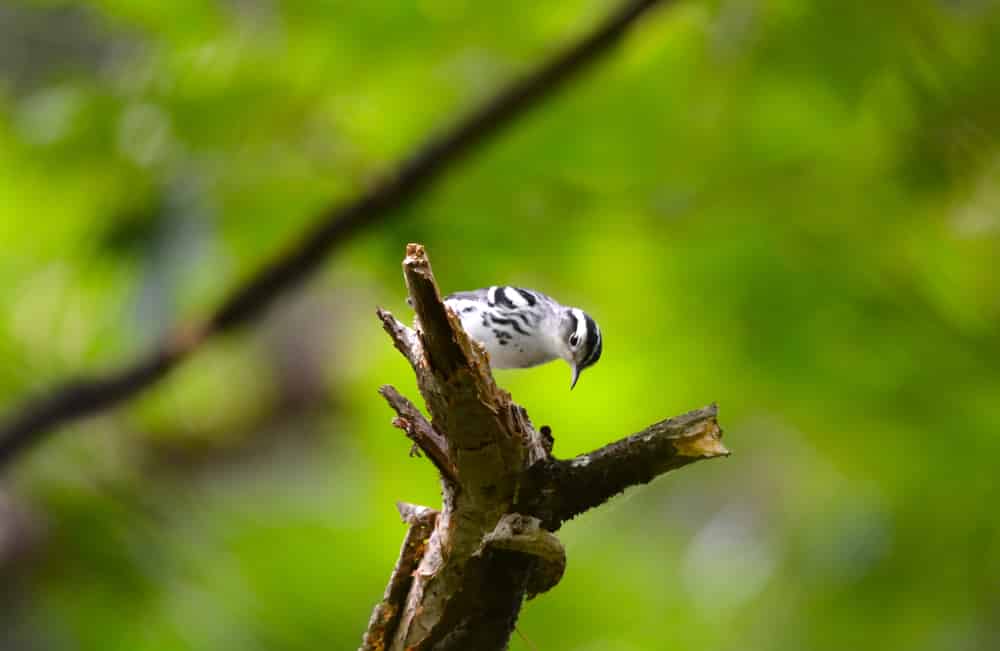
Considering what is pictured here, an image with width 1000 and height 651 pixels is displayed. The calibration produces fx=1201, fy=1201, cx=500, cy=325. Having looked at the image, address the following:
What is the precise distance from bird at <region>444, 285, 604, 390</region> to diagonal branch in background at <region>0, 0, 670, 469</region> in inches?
13.5

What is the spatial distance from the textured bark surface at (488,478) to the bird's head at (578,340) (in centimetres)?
100

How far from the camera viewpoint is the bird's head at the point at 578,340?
249cm

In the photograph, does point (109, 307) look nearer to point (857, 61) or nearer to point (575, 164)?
point (575, 164)

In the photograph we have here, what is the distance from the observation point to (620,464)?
4.67ft

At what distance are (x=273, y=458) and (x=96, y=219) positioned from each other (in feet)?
7.37

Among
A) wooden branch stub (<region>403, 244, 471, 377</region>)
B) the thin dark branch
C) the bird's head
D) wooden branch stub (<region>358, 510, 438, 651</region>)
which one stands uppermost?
the bird's head

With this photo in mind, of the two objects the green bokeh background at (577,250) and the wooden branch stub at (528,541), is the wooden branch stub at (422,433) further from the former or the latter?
the green bokeh background at (577,250)

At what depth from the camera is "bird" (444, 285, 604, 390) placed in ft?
8.28

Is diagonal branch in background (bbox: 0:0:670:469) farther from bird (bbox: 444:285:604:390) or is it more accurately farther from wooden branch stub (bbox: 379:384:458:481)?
wooden branch stub (bbox: 379:384:458:481)

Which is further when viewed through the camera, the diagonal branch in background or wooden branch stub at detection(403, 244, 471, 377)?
the diagonal branch in background

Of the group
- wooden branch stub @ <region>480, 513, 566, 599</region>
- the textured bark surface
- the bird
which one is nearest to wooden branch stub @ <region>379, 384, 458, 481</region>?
the textured bark surface

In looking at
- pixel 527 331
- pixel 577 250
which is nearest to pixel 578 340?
pixel 527 331

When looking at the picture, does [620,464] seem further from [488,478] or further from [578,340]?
[578,340]

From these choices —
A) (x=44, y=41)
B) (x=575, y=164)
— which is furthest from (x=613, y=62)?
(x=44, y=41)
